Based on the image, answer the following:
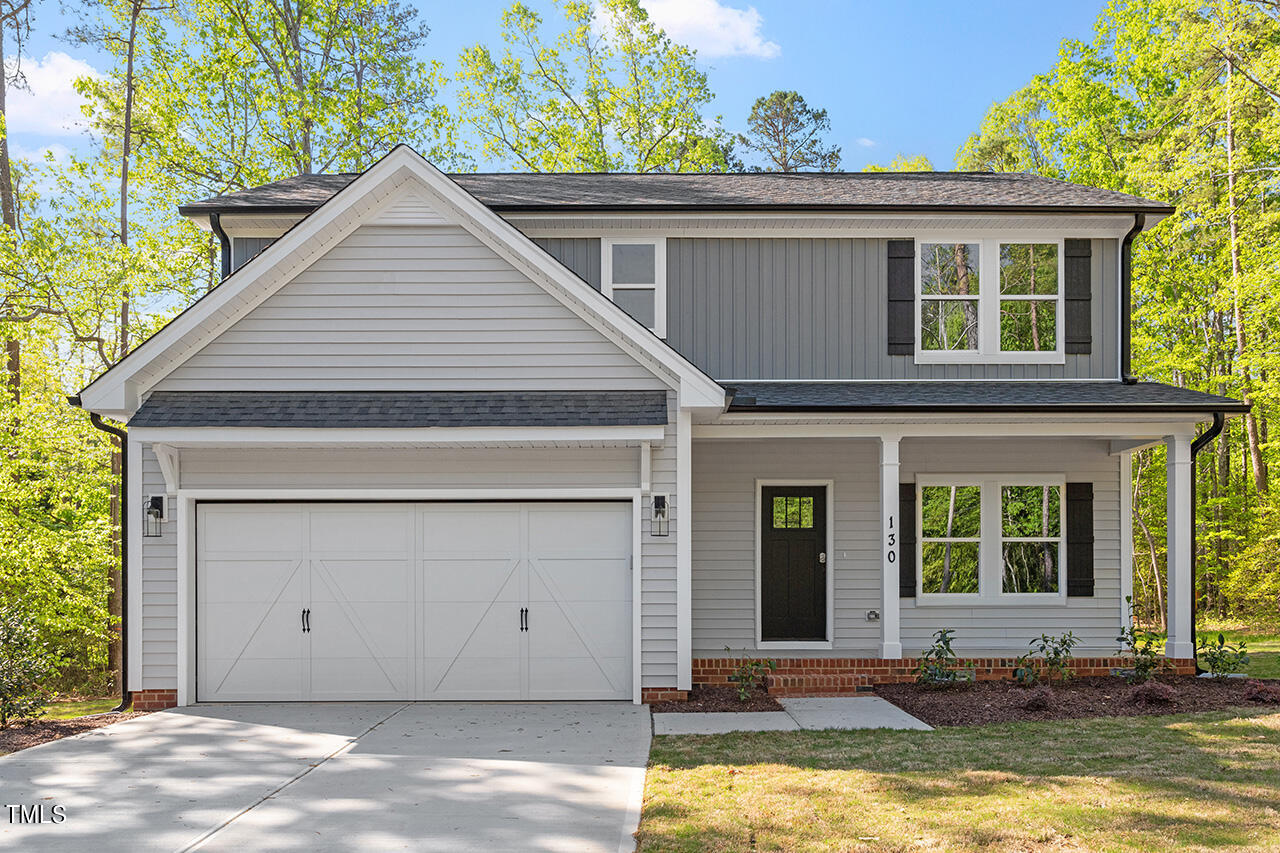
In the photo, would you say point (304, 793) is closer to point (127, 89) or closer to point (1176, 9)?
point (127, 89)

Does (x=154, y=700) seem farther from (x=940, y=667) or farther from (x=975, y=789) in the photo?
(x=940, y=667)

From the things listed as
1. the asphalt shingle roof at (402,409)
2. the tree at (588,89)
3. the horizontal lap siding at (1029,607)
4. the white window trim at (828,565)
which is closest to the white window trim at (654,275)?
the white window trim at (828,565)

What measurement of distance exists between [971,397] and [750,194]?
403 centimetres

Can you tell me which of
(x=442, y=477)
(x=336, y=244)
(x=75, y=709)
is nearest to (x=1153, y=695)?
(x=442, y=477)

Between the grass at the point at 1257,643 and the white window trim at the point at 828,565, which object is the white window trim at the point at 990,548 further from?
the grass at the point at 1257,643

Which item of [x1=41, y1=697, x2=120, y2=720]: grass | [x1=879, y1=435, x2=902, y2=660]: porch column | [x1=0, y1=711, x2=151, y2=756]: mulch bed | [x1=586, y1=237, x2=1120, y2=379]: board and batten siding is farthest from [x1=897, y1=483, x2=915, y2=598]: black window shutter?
[x1=41, y1=697, x2=120, y2=720]: grass

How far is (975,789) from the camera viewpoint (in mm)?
6207

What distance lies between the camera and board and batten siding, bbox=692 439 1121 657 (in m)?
11.6

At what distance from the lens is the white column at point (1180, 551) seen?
1045 centimetres

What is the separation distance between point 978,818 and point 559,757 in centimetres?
312

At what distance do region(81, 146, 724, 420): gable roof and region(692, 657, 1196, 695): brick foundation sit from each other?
3.28 metres

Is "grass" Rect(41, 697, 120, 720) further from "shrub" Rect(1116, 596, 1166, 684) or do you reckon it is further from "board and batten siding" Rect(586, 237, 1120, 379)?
"shrub" Rect(1116, 596, 1166, 684)

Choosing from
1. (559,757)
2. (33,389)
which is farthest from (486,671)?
(33,389)

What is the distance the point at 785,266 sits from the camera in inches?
474
